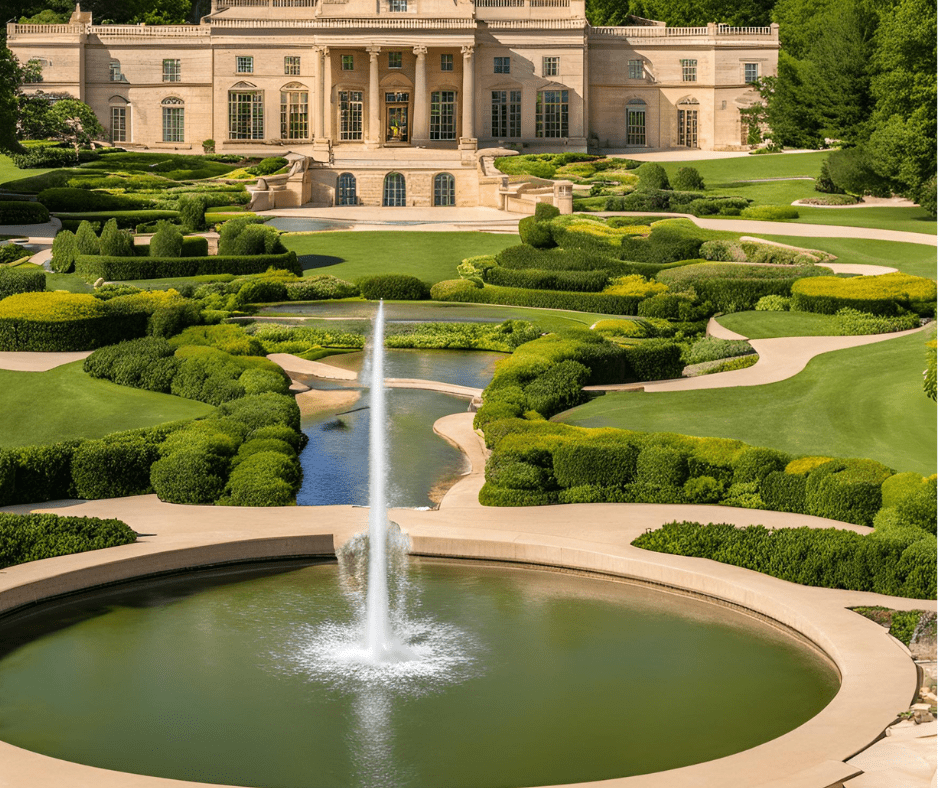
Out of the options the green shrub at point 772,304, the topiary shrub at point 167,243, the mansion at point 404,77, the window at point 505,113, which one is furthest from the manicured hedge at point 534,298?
the window at point 505,113

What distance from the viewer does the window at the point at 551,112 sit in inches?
3349

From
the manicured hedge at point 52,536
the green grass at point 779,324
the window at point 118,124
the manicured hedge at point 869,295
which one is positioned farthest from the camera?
the window at point 118,124

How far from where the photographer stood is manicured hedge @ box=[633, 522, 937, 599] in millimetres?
17156

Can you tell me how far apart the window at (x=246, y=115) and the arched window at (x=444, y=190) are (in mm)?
16997

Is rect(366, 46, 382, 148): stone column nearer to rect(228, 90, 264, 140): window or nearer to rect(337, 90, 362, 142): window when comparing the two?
rect(337, 90, 362, 142): window

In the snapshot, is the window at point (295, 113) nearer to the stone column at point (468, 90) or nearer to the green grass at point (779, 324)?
the stone column at point (468, 90)

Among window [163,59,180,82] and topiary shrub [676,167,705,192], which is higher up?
window [163,59,180,82]

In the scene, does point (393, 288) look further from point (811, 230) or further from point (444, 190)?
point (444, 190)

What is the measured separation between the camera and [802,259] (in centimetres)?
4697

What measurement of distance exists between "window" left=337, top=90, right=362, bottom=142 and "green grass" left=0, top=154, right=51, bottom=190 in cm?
2027

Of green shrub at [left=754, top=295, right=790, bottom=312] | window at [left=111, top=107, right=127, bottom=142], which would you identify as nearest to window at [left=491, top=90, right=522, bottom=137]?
window at [left=111, top=107, right=127, bottom=142]

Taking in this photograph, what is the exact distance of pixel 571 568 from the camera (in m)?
19.0

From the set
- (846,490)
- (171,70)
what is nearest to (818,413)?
(846,490)

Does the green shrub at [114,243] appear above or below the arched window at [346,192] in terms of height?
below
